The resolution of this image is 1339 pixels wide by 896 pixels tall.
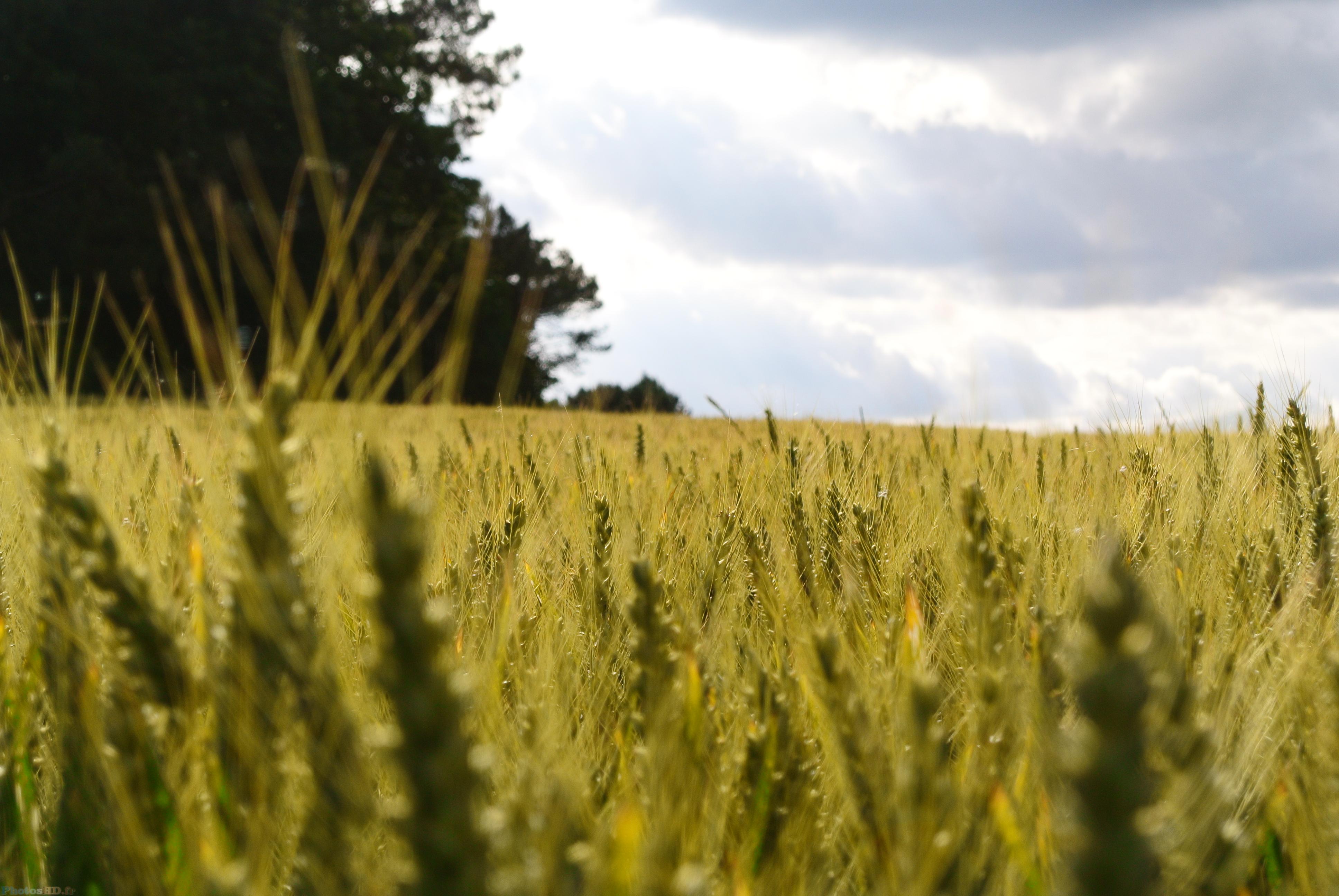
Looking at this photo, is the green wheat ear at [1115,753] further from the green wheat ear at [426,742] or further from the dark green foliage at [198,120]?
the dark green foliage at [198,120]

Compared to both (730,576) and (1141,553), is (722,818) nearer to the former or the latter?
(730,576)

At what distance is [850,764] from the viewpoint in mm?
865

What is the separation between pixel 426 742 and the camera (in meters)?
0.53

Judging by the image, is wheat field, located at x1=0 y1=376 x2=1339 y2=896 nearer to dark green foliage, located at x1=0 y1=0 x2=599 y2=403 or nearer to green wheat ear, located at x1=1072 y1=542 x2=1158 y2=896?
green wheat ear, located at x1=1072 y1=542 x2=1158 y2=896

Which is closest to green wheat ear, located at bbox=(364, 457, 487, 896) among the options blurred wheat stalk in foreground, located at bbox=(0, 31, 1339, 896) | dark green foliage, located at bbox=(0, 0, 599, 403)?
blurred wheat stalk in foreground, located at bbox=(0, 31, 1339, 896)

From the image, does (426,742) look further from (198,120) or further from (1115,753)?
(198,120)

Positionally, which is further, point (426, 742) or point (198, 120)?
point (198, 120)

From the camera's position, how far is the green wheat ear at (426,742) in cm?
52

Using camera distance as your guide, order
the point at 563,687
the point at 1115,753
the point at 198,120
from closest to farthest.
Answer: the point at 1115,753 < the point at 563,687 < the point at 198,120

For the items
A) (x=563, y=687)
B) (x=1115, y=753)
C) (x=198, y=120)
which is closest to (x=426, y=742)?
(x=1115, y=753)

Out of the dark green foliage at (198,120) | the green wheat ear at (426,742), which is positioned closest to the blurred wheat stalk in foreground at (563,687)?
the green wheat ear at (426,742)

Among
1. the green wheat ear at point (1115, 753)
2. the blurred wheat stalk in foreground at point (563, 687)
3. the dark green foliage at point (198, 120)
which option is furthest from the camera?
the dark green foliage at point (198, 120)

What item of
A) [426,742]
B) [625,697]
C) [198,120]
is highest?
[198,120]

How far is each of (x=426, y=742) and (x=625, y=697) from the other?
34.0 inches
